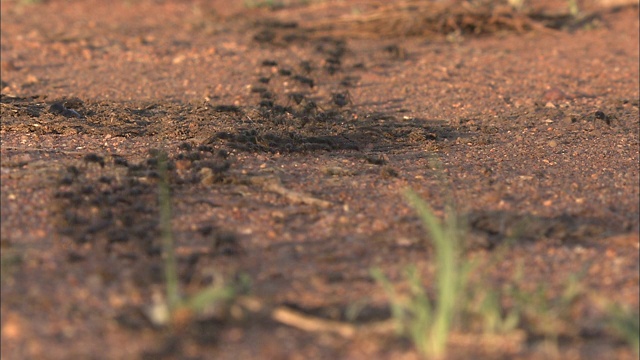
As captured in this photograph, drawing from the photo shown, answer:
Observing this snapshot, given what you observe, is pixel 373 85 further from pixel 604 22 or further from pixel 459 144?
pixel 604 22

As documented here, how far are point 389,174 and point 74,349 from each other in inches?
73.5

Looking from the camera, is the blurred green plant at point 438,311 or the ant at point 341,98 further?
the ant at point 341,98

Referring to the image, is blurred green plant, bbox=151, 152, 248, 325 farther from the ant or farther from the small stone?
the small stone

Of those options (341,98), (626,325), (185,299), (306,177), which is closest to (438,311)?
(626,325)

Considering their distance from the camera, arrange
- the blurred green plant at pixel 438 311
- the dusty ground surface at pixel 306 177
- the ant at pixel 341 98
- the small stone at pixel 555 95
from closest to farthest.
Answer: the blurred green plant at pixel 438 311 < the dusty ground surface at pixel 306 177 < the ant at pixel 341 98 < the small stone at pixel 555 95

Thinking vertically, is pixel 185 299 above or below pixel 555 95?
above

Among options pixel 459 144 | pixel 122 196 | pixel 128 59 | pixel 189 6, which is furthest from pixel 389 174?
pixel 189 6

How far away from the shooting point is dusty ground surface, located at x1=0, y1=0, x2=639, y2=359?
2.44m

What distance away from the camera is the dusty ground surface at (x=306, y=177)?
2438 millimetres

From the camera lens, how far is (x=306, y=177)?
3.79 metres

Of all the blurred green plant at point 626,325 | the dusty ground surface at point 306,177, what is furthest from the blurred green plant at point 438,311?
the blurred green plant at point 626,325

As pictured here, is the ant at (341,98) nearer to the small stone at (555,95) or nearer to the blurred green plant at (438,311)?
Answer: the small stone at (555,95)

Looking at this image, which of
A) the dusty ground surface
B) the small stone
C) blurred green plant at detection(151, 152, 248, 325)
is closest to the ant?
the dusty ground surface

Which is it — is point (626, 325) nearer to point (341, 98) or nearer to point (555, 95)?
point (341, 98)
